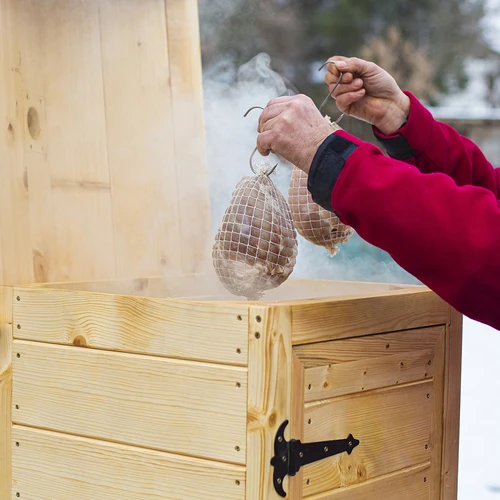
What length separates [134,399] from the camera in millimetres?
1239

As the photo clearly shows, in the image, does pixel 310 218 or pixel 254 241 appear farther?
pixel 310 218

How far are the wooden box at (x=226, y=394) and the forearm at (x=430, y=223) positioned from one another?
182 mm

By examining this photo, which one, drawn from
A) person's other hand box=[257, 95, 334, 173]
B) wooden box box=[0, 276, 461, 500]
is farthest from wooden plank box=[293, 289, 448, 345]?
person's other hand box=[257, 95, 334, 173]

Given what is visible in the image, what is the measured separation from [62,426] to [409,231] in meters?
0.71

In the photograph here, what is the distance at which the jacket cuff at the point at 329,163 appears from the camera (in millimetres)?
1105

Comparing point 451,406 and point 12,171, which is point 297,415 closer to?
point 451,406

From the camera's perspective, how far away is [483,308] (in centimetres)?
108

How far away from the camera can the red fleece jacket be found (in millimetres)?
1042

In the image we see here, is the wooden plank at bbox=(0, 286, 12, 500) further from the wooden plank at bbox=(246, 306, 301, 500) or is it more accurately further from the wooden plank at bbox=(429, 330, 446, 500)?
the wooden plank at bbox=(429, 330, 446, 500)

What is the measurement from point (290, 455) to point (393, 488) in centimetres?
31

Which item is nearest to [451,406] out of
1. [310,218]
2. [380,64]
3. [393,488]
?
[393,488]

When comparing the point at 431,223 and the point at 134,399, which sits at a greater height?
the point at 431,223

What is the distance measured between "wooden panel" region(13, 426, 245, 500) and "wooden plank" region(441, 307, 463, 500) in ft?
1.77

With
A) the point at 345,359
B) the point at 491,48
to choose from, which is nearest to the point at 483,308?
the point at 345,359
